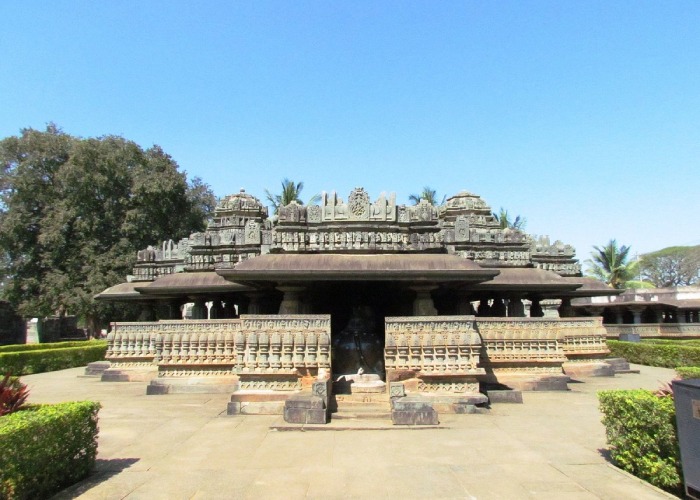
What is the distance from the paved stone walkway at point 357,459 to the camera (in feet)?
17.7

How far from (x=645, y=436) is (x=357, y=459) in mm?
3570

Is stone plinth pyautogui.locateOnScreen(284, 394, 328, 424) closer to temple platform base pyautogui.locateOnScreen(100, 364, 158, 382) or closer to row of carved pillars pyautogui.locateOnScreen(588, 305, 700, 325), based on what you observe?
temple platform base pyautogui.locateOnScreen(100, 364, 158, 382)

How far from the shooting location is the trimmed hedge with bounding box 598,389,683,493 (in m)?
5.30

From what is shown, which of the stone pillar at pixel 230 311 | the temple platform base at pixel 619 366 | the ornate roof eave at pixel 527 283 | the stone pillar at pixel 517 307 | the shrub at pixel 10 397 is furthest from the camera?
the stone pillar at pixel 230 311

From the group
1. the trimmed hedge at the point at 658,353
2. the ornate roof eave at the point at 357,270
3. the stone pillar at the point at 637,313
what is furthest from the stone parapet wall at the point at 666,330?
the ornate roof eave at the point at 357,270

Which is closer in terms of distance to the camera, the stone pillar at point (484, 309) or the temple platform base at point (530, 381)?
the temple platform base at point (530, 381)

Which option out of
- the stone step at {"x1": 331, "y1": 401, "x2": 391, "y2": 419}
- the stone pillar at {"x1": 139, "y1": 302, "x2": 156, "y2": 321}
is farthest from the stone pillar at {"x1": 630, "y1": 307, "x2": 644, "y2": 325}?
the stone step at {"x1": 331, "y1": 401, "x2": 391, "y2": 419}

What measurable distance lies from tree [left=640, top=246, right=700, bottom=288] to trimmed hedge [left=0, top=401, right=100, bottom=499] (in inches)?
3157

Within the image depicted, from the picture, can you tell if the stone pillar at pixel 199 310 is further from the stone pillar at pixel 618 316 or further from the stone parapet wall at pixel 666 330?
the stone pillar at pixel 618 316

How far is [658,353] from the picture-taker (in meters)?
20.0

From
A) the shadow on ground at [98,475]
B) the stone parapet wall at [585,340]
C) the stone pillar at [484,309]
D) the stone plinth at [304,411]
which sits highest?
the stone pillar at [484,309]

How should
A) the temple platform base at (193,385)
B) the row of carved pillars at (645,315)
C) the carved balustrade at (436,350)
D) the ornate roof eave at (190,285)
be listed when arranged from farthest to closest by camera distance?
the row of carved pillars at (645,315), the ornate roof eave at (190,285), the temple platform base at (193,385), the carved balustrade at (436,350)

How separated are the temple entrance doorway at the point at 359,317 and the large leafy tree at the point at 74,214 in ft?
75.1

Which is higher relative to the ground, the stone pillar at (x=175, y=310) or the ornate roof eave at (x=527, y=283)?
the ornate roof eave at (x=527, y=283)
